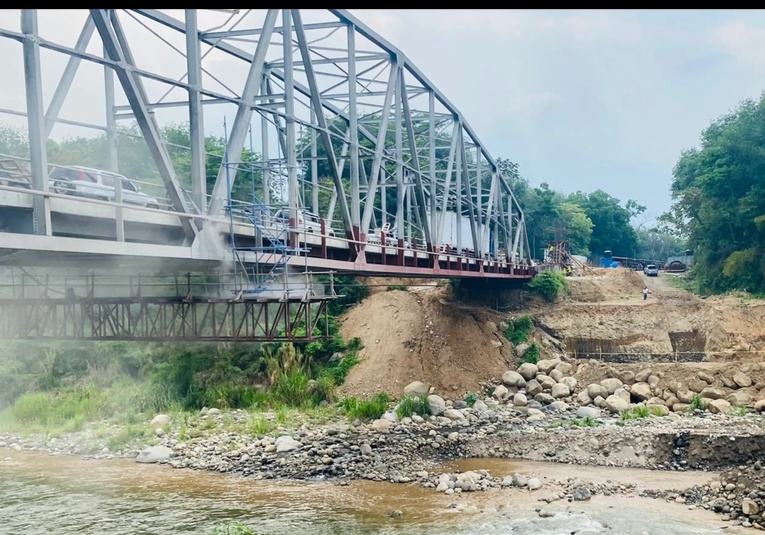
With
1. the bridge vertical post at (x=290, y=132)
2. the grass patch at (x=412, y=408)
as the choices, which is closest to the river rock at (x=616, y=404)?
the grass patch at (x=412, y=408)

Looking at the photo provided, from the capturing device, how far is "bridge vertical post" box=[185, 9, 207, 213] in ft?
51.8

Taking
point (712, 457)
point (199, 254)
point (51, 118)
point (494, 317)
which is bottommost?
point (712, 457)

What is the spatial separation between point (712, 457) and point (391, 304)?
20119 mm

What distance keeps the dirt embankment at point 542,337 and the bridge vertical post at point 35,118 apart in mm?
22000

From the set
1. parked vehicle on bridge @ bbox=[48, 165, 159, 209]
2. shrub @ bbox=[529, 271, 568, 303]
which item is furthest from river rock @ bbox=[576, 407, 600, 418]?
parked vehicle on bridge @ bbox=[48, 165, 159, 209]

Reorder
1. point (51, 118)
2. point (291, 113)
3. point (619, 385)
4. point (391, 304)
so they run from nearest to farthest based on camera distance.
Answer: point (51, 118) → point (291, 113) → point (619, 385) → point (391, 304)

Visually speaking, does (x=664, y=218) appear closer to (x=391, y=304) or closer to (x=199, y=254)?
(x=391, y=304)

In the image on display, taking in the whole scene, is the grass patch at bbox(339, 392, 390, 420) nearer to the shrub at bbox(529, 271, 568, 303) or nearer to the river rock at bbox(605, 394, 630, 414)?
the river rock at bbox(605, 394, 630, 414)

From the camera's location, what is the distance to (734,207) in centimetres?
4866

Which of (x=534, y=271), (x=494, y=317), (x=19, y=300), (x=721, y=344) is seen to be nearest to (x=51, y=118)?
(x=19, y=300)

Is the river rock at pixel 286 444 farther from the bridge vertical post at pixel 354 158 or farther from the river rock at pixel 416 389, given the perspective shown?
the river rock at pixel 416 389

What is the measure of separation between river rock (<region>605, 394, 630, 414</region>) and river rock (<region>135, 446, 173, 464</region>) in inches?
689

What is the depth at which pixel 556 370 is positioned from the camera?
115ft

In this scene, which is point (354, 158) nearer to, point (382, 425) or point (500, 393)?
point (382, 425)
